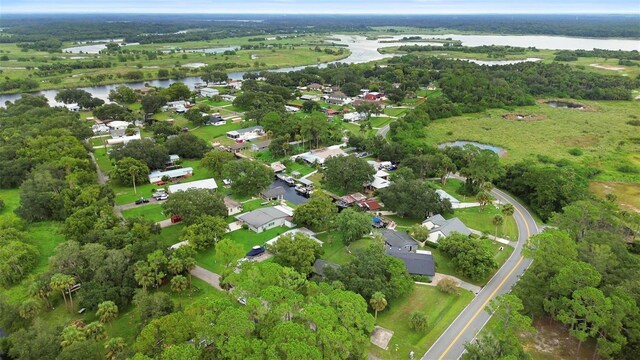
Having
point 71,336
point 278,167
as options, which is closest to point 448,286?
point 71,336

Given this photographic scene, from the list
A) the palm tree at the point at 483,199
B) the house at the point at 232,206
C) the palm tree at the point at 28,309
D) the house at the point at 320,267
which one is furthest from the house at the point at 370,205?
the palm tree at the point at 28,309

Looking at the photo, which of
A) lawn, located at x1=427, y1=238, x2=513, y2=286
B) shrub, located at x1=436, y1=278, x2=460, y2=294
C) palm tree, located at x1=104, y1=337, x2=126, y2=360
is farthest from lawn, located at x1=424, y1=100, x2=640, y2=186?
palm tree, located at x1=104, y1=337, x2=126, y2=360

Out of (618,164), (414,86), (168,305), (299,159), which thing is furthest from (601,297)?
(414,86)

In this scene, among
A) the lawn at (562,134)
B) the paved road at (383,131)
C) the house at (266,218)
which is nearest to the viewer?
the house at (266,218)

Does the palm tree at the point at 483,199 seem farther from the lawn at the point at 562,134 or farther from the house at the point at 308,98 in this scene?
the house at the point at 308,98

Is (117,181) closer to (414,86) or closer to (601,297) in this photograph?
(601,297)
